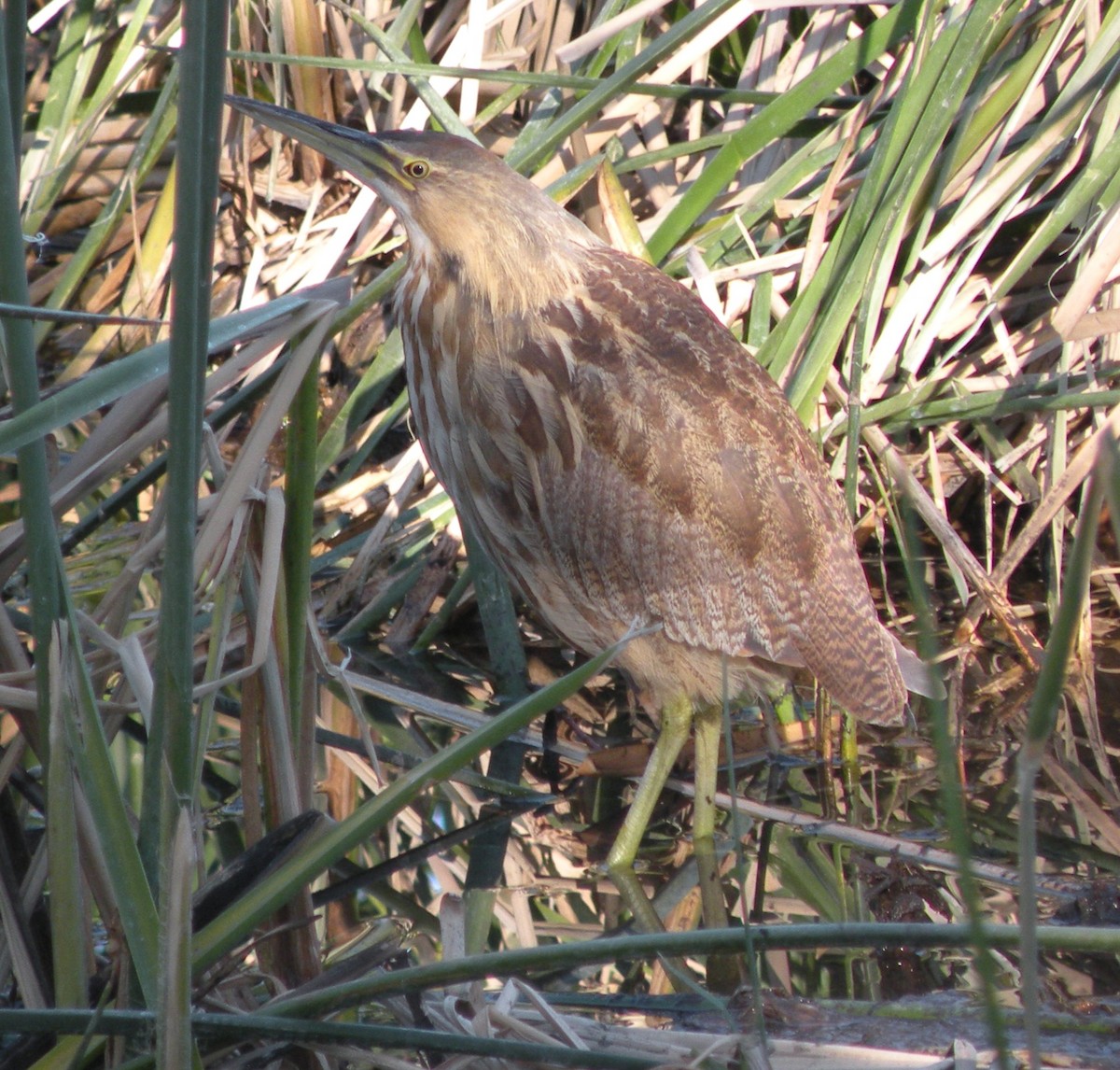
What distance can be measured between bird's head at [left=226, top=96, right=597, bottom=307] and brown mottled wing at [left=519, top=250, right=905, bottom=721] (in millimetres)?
83

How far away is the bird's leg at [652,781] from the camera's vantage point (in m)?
2.27

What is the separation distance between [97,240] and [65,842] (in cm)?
268

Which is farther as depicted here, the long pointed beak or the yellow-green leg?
the long pointed beak

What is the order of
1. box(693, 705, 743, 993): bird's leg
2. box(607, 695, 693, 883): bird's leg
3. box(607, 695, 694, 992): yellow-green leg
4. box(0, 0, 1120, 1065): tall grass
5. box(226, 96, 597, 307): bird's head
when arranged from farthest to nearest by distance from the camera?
1. box(226, 96, 597, 307): bird's head
2. box(607, 695, 693, 883): bird's leg
3. box(607, 695, 694, 992): yellow-green leg
4. box(693, 705, 743, 993): bird's leg
5. box(0, 0, 1120, 1065): tall grass

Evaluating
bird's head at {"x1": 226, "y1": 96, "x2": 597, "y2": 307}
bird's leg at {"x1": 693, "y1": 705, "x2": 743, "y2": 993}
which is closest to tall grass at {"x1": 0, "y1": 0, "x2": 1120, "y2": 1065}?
bird's leg at {"x1": 693, "y1": 705, "x2": 743, "y2": 993}

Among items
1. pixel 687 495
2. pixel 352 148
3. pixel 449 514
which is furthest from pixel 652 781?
pixel 352 148

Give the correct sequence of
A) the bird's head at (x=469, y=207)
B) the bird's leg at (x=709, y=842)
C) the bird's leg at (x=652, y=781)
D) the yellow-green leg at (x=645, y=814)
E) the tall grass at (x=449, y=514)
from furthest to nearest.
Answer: the bird's head at (x=469, y=207)
the bird's leg at (x=652, y=781)
the yellow-green leg at (x=645, y=814)
the bird's leg at (x=709, y=842)
the tall grass at (x=449, y=514)

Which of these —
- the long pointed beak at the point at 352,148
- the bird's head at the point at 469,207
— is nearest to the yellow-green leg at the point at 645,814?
the bird's head at the point at 469,207

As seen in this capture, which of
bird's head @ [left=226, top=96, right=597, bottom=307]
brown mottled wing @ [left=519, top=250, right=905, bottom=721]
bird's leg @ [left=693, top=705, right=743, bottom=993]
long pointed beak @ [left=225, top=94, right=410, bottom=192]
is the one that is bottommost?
bird's leg @ [left=693, top=705, right=743, bottom=993]

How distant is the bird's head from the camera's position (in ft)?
7.77

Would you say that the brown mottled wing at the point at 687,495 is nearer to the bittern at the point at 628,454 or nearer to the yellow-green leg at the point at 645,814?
the bittern at the point at 628,454

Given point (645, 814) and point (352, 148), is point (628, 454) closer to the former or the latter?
point (645, 814)

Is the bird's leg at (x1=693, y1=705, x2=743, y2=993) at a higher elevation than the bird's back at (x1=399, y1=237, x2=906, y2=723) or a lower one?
lower

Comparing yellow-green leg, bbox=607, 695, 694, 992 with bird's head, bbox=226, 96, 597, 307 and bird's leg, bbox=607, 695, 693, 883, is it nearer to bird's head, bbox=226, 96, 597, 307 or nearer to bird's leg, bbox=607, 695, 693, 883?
bird's leg, bbox=607, 695, 693, 883
